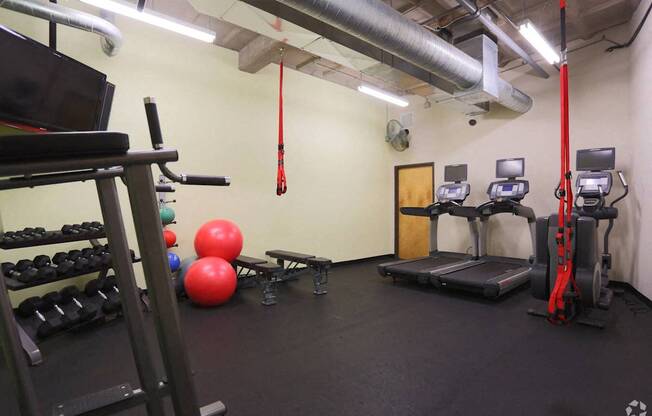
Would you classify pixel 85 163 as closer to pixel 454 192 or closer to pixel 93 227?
pixel 93 227

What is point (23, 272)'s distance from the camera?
2922 millimetres

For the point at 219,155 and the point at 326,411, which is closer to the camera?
the point at 326,411

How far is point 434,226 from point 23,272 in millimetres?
5231

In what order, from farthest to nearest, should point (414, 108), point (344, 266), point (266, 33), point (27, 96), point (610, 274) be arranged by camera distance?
1. point (414, 108)
2. point (344, 266)
3. point (610, 274)
4. point (266, 33)
5. point (27, 96)

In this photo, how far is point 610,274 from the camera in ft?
15.5

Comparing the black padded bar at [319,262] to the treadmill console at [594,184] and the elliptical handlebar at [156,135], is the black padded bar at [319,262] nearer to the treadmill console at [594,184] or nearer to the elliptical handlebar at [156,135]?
the treadmill console at [594,184]

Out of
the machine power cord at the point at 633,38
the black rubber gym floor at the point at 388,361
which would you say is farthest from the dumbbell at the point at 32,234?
the machine power cord at the point at 633,38

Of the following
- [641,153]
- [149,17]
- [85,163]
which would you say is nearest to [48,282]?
[149,17]

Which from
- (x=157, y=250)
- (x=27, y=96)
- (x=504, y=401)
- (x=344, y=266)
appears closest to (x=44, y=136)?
(x=157, y=250)

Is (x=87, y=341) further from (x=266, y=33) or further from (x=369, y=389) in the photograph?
(x=266, y=33)

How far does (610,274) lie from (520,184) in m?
1.75

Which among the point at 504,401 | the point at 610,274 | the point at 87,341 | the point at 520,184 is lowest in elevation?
the point at 610,274

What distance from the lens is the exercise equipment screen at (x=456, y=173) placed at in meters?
5.48

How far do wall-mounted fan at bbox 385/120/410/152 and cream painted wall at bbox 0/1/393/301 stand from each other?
241mm
